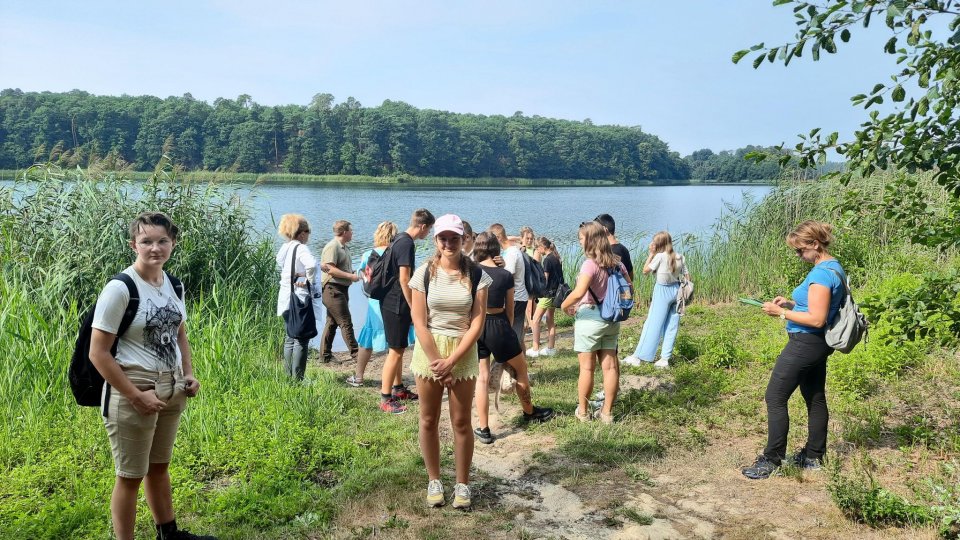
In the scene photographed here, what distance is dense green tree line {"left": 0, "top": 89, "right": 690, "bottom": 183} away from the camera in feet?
77.8

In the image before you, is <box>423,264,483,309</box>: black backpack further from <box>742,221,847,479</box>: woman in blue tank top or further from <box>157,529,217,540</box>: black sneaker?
<box>742,221,847,479</box>: woman in blue tank top

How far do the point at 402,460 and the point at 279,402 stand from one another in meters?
1.30

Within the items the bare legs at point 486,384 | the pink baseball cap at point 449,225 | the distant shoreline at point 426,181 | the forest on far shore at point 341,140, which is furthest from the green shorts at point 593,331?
the distant shoreline at point 426,181

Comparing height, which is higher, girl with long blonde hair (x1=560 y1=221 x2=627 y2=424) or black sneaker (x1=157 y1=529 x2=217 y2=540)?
girl with long blonde hair (x1=560 y1=221 x2=627 y2=424)

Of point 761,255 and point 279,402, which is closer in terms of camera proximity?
point 279,402

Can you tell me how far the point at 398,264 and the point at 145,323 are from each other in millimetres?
2860

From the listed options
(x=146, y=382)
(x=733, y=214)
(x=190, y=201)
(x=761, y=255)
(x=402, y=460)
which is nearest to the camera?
(x=146, y=382)

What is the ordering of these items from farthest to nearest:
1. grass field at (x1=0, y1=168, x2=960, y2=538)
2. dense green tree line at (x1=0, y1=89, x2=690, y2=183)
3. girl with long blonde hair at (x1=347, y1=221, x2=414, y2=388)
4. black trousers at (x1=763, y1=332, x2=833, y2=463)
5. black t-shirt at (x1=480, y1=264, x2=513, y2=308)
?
dense green tree line at (x1=0, y1=89, x2=690, y2=183)
girl with long blonde hair at (x1=347, y1=221, x2=414, y2=388)
black t-shirt at (x1=480, y1=264, x2=513, y2=308)
black trousers at (x1=763, y1=332, x2=833, y2=463)
grass field at (x1=0, y1=168, x2=960, y2=538)

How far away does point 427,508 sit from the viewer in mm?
3943

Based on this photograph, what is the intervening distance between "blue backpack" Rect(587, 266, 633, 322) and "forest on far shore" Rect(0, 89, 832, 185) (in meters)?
6.69

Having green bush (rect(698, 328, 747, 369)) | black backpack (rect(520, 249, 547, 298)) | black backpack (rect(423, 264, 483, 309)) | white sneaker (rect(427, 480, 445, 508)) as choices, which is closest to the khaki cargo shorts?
black backpack (rect(423, 264, 483, 309))

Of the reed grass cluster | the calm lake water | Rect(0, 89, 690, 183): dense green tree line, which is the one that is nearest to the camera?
the reed grass cluster

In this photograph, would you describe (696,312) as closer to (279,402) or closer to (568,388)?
(568,388)

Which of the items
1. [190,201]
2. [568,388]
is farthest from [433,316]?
[190,201]
